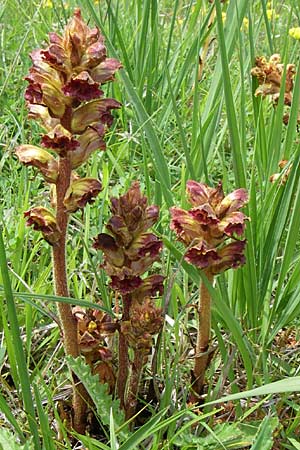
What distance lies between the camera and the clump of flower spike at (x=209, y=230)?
1224 mm

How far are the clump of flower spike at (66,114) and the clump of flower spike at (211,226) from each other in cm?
18

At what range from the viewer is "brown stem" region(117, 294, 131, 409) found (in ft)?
4.32

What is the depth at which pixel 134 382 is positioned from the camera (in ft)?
4.42

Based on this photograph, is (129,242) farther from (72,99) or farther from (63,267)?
(72,99)

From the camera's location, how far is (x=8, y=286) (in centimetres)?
111

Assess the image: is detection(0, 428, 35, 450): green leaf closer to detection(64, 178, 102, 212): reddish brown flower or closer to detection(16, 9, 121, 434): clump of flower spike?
detection(16, 9, 121, 434): clump of flower spike

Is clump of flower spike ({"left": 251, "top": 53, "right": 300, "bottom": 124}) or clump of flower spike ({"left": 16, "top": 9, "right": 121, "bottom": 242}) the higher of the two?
clump of flower spike ({"left": 16, "top": 9, "right": 121, "bottom": 242})

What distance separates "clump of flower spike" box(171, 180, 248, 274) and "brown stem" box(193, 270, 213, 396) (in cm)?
6

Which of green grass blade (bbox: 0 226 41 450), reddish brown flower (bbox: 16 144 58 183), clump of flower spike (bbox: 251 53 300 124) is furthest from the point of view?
clump of flower spike (bbox: 251 53 300 124)

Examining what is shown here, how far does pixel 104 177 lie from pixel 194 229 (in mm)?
898

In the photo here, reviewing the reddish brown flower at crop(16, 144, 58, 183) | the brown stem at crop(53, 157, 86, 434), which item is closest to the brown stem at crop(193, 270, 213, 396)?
the brown stem at crop(53, 157, 86, 434)

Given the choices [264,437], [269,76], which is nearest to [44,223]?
[264,437]

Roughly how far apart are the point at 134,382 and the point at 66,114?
54 cm

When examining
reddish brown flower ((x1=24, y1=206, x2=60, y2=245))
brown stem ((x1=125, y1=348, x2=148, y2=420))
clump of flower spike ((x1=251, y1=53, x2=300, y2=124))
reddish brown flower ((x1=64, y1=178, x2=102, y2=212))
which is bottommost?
brown stem ((x1=125, y1=348, x2=148, y2=420))
